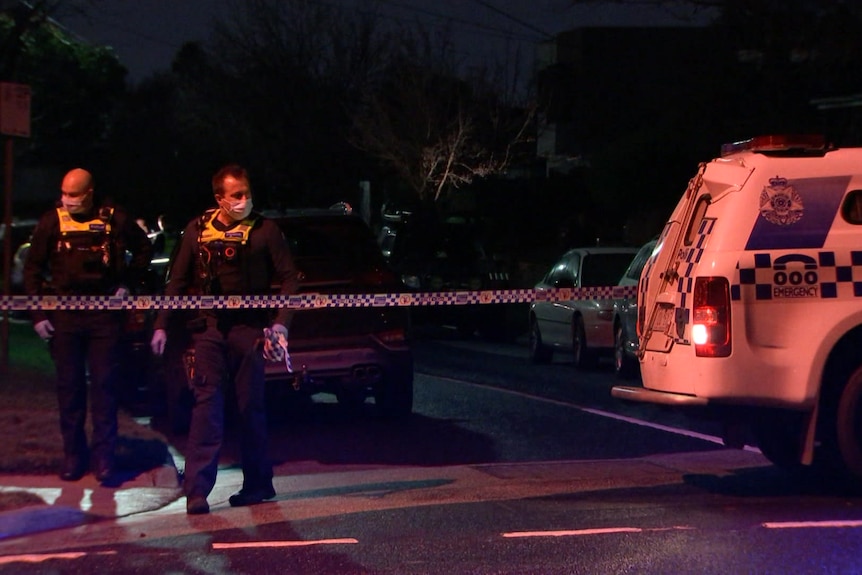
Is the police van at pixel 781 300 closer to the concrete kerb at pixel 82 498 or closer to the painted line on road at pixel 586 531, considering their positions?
the painted line on road at pixel 586 531

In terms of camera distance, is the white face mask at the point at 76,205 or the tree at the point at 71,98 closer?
the white face mask at the point at 76,205

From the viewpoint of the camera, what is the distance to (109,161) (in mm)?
57094

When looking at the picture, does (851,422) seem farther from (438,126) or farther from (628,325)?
(438,126)

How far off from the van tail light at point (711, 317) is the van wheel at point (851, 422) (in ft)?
2.49

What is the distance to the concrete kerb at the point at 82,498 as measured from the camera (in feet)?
23.2

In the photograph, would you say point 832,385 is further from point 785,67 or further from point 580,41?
point 580,41

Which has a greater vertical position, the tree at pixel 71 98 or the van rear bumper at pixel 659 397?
the tree at pixel 71 98

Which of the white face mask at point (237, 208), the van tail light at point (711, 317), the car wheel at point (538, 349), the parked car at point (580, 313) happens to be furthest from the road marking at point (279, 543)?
the car wheel at point (538, 349)

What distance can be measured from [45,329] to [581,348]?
28.8 feet

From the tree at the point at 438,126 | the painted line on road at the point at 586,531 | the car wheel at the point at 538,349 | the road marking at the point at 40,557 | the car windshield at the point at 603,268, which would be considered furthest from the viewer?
the tree at the point at 438,126

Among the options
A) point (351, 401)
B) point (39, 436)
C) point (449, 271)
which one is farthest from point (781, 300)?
point (449, 271)

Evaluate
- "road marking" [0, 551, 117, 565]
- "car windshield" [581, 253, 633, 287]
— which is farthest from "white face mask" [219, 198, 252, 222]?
"car windshield" [581, 253, 633, 287]

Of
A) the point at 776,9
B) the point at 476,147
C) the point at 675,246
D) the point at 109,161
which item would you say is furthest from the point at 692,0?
the point at 109,161

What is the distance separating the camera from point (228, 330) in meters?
7.45
